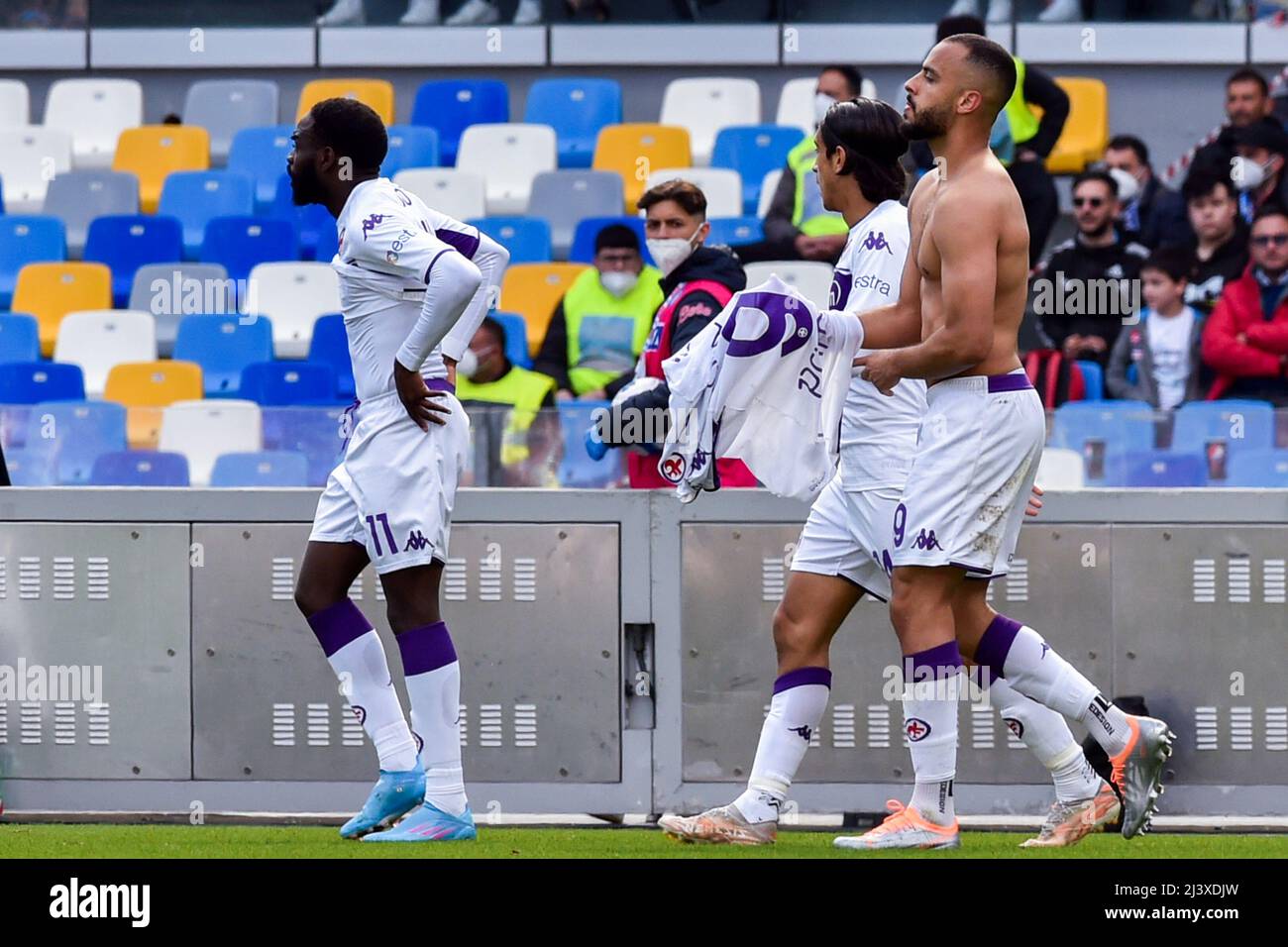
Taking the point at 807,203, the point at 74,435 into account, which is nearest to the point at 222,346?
the point at 807,203

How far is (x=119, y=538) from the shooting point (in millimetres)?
7672

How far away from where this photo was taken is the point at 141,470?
8000 mm

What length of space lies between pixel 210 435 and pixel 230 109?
7.50m

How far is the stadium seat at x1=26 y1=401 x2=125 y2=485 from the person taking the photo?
26.4 ft

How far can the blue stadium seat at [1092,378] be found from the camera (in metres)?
10.7

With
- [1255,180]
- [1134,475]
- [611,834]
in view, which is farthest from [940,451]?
[1255,180]

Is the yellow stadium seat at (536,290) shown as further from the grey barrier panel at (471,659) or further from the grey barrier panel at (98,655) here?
the grey barrier panel at (98,655)

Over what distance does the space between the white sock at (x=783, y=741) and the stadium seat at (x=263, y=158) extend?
9081 mm

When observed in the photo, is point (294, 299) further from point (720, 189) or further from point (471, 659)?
point (471, 659)

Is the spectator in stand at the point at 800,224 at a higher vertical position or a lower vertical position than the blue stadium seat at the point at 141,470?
higher

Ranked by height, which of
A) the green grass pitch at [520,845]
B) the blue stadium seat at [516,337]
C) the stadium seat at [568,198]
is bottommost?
the green grass pitch at [520,845]

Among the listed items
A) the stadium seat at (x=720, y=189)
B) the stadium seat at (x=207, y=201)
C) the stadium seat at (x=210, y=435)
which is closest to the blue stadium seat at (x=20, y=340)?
the stadium seat at (x=207, y=201)
